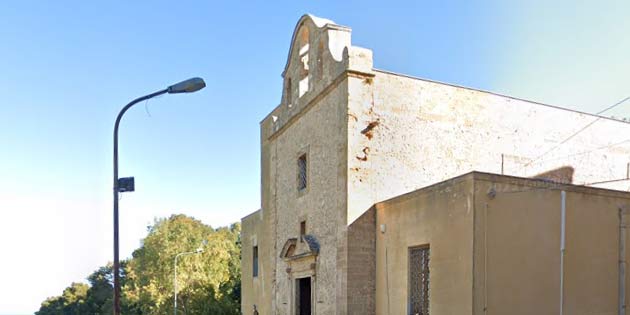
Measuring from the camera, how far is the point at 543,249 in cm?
985

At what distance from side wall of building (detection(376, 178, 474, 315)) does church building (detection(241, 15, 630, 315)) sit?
3 centimetres

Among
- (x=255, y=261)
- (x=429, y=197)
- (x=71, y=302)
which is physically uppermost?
(x=429, y=197)

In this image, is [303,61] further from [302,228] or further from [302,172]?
[302,228]

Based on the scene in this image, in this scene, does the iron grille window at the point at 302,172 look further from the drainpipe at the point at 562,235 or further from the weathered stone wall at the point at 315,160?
the drainpipe at the point at 562,235

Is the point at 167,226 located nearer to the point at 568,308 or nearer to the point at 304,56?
the point at 304,56

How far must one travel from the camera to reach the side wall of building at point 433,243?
9.70 meters

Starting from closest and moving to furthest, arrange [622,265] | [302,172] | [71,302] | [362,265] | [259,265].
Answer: [622,265] < [362,265] < [302,172] < [259,265] < [71,302]

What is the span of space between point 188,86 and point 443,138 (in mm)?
7664

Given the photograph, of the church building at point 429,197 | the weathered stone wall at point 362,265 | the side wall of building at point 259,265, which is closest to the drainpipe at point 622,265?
the church building at point 429,197

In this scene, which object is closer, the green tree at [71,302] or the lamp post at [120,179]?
the lamp post at [120,179]

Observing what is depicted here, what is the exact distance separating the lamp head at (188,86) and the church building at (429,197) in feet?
16.4

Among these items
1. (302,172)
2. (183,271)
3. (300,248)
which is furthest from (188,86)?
(183,271)

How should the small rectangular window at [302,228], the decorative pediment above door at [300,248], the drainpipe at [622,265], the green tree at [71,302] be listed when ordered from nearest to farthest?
the drainpipe at [622,265], the decorative pediment above door at [300,248], the small rectangular window at [302,228], the green tree at [71,302]

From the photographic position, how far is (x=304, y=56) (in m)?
16.4
